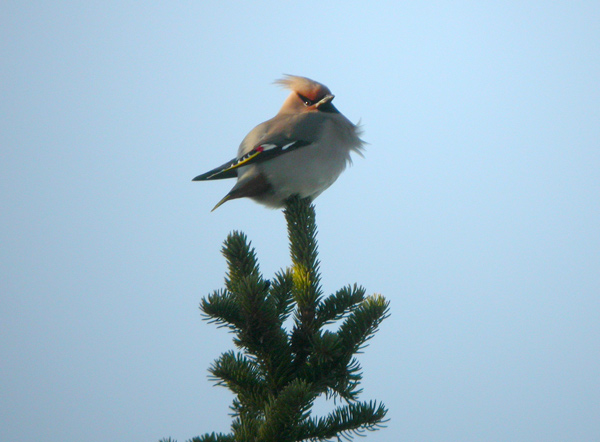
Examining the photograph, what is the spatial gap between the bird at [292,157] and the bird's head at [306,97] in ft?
0.09

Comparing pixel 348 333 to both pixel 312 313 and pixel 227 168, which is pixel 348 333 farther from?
→ pixel 227 168

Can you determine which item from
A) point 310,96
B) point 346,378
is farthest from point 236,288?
point 310,96

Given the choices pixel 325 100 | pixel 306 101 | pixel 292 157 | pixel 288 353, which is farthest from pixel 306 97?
pixel 288 353

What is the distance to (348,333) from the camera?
A: 2.06 metres

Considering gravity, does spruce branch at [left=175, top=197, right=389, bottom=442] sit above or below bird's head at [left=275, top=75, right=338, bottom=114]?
below

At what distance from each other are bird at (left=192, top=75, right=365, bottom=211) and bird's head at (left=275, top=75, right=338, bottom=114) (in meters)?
0.03

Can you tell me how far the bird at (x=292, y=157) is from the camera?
348 cm

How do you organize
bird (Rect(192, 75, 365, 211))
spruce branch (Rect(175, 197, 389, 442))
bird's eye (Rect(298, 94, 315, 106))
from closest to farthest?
spruce branch (Rect(175, 197, 389, 442))
bird (Rect(192, 75, 365, 211))
bird's eye (Rect(298, 94, 315, 106))

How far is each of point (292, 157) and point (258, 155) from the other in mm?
208

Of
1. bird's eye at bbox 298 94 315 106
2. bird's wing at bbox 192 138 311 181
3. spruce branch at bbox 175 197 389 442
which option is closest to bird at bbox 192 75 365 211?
bird's wing at bbox 192 138 311 181

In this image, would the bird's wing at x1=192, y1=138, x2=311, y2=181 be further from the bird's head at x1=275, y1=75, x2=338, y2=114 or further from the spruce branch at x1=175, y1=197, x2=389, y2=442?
the spruce branch at x1=175, y1=197, x2=389, y2=442

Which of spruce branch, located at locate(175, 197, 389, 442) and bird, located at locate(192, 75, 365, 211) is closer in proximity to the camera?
spruce branch, located at locate(175, 197, 389, 442)

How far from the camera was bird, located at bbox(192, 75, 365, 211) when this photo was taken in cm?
348

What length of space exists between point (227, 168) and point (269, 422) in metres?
2.06
